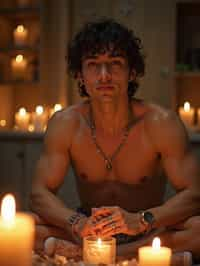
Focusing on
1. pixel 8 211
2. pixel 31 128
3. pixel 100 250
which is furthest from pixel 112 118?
→ pixel 31 128

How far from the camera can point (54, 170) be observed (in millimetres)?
1847

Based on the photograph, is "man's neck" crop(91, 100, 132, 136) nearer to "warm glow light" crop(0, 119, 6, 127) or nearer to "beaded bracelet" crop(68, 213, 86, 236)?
"beaded bracelet" crop(68, 213, 86, 236)

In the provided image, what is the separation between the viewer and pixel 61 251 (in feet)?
5.05

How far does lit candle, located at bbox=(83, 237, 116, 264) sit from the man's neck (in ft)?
2.36

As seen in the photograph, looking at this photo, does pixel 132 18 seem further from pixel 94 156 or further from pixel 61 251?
pixel 61 251

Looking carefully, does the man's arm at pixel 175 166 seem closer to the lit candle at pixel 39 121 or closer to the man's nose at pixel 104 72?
the man's nose at pixel 104 72

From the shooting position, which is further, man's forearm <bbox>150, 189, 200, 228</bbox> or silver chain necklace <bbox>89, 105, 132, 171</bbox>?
silver chain necklace <bbox>89, 105, 132, 171</bbox>

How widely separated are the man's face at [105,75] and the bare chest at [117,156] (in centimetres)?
20

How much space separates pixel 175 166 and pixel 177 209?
16cm

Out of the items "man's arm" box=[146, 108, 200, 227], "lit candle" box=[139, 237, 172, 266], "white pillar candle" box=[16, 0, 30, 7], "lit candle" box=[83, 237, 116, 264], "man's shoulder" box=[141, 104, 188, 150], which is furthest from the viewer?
"white pillar candle" box=[16, 0, 30, 7]

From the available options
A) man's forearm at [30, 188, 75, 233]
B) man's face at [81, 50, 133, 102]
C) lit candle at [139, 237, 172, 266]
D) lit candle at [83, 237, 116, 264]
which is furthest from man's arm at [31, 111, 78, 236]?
lit candle at [139, 237, 172, 266]

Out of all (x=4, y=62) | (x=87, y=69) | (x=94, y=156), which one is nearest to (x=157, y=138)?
(x=94, y=156)

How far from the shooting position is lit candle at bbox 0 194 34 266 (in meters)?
0.62

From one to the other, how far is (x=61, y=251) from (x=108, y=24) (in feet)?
2.77
